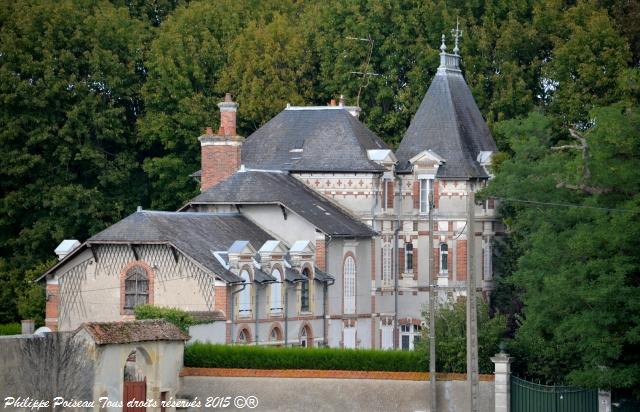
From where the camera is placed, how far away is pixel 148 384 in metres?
61.6

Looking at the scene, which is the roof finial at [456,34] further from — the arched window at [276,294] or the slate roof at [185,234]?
the arched window at [276,294]

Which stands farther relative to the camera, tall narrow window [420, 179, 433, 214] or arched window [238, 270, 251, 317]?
tall narrow window [420, 179, 433, 214]

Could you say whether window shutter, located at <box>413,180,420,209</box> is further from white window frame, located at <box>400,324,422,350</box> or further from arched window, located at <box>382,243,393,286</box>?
white window frame, located at <box>400,324,422,350</box>

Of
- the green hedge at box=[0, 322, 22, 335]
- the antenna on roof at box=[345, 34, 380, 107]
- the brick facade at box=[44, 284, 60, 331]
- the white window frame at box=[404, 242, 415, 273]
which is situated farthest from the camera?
the antenna on roof at box=[345, 34, 380, 107]

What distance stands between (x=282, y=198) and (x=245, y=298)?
677 centimetres

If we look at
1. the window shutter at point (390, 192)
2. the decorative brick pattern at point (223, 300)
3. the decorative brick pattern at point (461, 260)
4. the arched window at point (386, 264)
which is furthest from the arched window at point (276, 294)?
the decorative brick pattern at point (461, 260)

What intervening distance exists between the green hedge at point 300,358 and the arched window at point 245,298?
21.9 feet

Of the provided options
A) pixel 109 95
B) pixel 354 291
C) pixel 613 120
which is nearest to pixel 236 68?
pixel 109 95

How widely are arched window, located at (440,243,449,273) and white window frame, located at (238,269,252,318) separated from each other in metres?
12.0

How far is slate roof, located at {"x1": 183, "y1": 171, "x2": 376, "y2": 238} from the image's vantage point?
7600cm

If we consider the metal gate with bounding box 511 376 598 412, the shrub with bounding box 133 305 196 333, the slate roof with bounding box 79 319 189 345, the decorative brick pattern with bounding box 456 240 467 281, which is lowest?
the metal gate with bounding box 511 376 598 412

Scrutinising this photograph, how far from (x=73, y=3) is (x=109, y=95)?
510 centimetres

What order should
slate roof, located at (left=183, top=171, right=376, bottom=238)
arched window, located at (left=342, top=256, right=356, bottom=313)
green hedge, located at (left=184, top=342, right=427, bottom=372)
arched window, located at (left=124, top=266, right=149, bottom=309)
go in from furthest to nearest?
arched window, located at (left=342, top=256, right=356, bottom=313) < slate roof, located at (left=183, top=171, right=376, bottom=238) < arched window, located at (left=124, top=266, right=149, bottom=309) < green hedge, located at (left=184, top=342, right=427, bottom=372)

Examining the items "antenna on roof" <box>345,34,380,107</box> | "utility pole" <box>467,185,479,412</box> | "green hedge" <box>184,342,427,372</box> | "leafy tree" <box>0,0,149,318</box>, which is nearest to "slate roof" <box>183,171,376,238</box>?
"leafy tree" <box>0,0,149,318</box>
